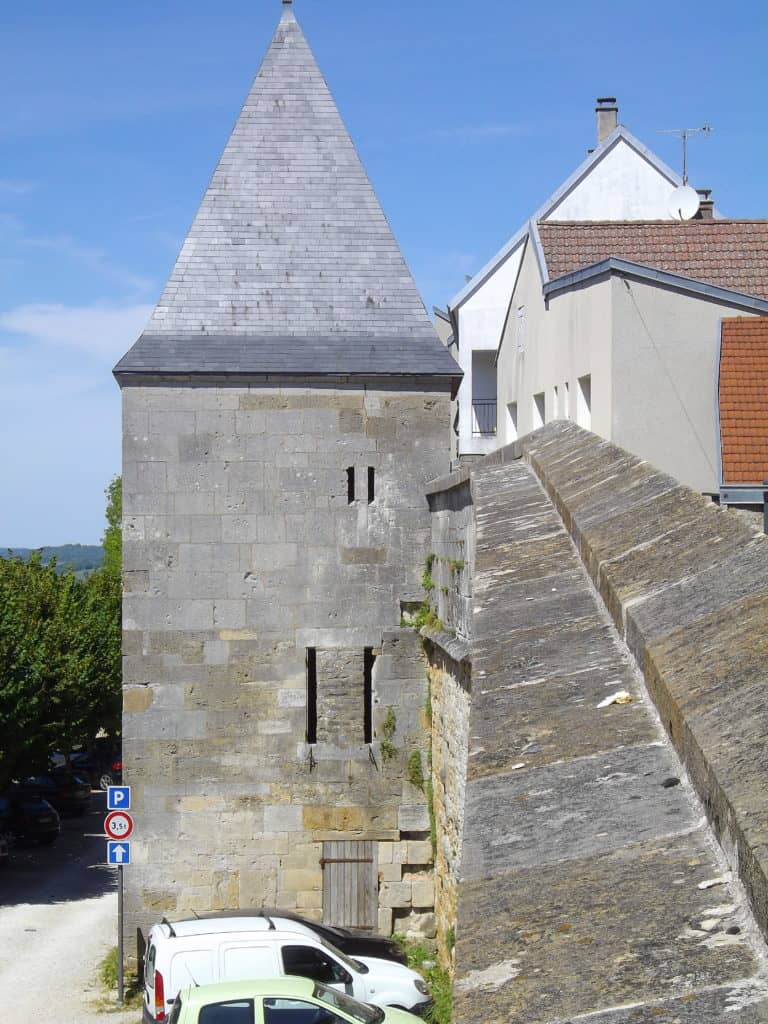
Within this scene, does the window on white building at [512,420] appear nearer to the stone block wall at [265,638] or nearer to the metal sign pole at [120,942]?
the stone block wall at [265,638]

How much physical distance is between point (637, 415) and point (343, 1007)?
6080mm

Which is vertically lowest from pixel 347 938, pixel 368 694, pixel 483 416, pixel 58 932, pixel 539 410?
pixel 58 932

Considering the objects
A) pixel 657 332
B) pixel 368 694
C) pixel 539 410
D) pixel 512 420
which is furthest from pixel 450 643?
pixel 512 420

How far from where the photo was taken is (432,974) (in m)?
12.1

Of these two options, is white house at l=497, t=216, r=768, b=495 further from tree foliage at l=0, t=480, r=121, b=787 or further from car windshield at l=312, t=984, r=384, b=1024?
tree foliage at l=0, t=480, r=121, b=787

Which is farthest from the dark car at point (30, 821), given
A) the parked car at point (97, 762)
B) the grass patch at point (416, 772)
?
the grass patch at point (416, 772)

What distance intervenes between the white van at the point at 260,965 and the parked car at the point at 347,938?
91 centimetres

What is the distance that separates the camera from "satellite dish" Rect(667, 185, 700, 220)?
65.1ft

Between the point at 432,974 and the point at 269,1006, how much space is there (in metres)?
3.37

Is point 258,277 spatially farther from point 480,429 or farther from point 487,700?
point 480,429

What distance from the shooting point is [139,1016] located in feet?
40.7

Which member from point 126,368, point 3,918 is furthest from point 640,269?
point 3,918

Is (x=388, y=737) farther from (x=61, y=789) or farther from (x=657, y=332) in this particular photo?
(x=61, y=789)

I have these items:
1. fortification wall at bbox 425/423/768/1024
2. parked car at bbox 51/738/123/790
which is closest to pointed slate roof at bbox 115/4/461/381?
fortification wall at bbox 425/423/768/1024
